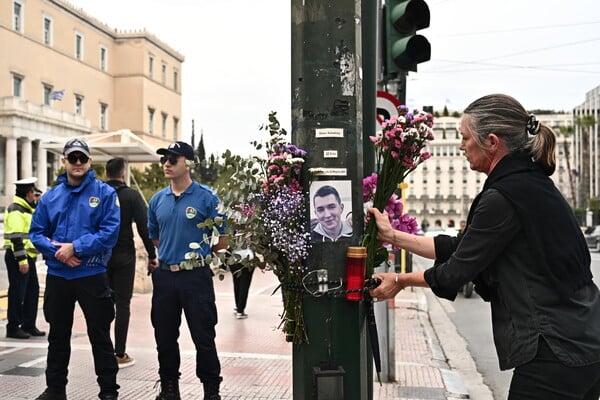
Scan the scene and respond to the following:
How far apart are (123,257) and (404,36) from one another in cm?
359

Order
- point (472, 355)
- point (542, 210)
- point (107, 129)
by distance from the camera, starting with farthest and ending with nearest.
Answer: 1. point (107, 129)
2. point (472, 355)
3. point (542, 210)

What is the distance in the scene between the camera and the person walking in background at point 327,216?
126 inches

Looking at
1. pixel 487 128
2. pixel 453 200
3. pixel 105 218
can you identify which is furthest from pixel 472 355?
pixel 453 200

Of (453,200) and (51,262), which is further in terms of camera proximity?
(453,200)

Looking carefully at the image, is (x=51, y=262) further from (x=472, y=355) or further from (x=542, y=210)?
(x=472, y=355)

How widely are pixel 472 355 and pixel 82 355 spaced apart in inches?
193

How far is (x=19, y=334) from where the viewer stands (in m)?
8.63

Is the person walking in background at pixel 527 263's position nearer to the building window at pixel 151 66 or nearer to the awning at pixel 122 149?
the awning at pixel 122 149

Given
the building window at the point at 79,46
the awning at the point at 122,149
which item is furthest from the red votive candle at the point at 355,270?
the building window at the point at 79,46

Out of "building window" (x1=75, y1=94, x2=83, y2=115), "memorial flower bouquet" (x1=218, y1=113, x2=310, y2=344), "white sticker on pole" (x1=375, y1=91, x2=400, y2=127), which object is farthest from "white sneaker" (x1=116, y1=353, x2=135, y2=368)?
"building window" (x1=75, y1=94, x2=83, y2=115)

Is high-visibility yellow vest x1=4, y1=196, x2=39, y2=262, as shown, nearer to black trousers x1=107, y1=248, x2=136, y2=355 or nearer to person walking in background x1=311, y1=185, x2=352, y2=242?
black trousers x1=107, y1=248, x2=136, y2=355

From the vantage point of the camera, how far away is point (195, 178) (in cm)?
600

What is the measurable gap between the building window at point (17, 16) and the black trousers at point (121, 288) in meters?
55.5

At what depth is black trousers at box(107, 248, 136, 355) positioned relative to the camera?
7.06 m
